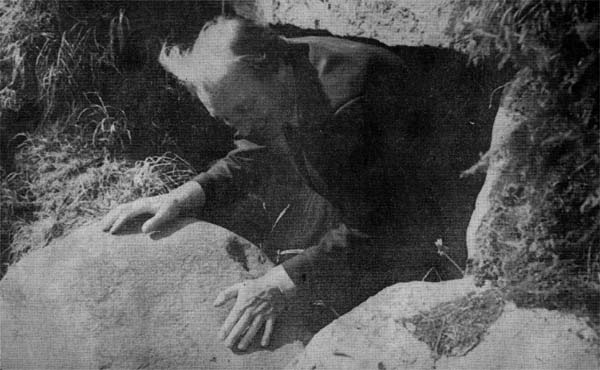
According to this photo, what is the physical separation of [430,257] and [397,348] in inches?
11.2

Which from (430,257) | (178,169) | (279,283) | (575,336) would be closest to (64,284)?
(178,169)

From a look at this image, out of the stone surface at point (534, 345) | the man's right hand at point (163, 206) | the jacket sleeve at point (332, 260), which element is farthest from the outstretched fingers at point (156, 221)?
the stone surface at point (534, 345)

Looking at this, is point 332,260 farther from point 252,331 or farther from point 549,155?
point 549,155

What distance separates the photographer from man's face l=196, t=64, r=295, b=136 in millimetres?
2025

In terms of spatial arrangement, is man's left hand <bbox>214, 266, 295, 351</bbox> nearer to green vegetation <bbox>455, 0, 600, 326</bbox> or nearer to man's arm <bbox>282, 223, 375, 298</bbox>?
man's arm <bbox>282, 223, 375, 298</bbox>

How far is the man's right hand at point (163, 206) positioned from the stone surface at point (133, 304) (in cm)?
3

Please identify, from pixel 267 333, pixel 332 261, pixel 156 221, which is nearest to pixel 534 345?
pixel 332 261

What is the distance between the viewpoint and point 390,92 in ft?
6.59

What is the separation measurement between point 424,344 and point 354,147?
0.51 meters

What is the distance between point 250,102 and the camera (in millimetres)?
2053

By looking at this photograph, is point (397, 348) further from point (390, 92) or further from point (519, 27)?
point (519, 27)

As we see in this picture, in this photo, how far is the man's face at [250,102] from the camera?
6.64 ft

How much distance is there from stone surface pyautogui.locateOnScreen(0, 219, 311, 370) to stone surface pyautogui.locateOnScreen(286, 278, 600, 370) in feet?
0.46

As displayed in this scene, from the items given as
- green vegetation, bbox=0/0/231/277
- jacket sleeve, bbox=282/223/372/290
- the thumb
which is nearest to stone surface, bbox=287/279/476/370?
jacket sleeve, bbox=282/223/372/290
